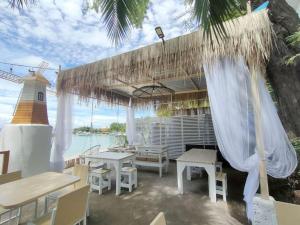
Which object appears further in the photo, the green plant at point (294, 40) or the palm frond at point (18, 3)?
the green plant at point (294, 40)

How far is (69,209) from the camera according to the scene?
1727mm

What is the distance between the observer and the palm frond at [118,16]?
2426 mm

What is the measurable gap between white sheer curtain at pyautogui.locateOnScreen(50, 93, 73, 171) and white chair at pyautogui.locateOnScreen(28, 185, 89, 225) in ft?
8.57

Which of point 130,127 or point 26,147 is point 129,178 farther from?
point 130,127

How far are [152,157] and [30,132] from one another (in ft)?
11.5

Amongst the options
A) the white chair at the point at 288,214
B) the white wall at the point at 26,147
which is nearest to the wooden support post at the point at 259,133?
the white chair at the point at 288,214

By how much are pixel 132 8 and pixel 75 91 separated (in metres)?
2.75

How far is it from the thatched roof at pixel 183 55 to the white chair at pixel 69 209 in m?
2.16

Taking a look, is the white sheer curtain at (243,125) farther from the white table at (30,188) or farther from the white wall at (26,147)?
the white wall at (26,147)

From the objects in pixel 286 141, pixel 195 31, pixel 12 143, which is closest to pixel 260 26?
pixel 195 31

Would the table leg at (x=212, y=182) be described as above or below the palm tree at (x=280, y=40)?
below

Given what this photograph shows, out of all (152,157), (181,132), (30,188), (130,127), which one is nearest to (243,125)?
(30,188)

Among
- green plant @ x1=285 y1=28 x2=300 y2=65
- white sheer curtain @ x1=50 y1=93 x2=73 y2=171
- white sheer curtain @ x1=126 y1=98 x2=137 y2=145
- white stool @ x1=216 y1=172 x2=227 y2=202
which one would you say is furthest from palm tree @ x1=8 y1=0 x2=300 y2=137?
white sheer curtain @ x1=126 y1=98 x2=137 y2=145

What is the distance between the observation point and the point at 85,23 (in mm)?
3807
